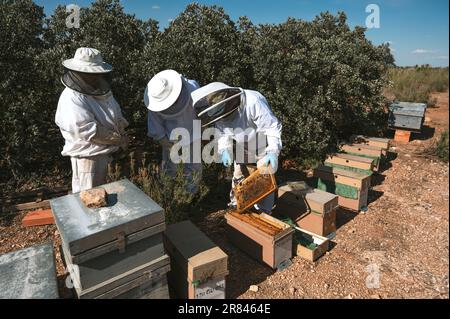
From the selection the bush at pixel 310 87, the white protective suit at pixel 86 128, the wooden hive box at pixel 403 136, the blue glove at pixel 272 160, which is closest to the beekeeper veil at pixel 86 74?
the white protective suit at pixel 86 128

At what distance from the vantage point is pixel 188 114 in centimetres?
461

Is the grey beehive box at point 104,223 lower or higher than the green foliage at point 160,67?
lower

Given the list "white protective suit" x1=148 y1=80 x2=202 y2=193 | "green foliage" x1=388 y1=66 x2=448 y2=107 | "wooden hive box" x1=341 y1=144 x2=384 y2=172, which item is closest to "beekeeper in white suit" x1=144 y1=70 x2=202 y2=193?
"white protective suit" x1=148 y1=80 x2=202 y2=193

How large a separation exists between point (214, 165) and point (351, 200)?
2280 millimetres

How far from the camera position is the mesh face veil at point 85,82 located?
3619mm

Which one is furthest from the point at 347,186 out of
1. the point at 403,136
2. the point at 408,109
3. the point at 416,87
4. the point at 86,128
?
the point at 416,87

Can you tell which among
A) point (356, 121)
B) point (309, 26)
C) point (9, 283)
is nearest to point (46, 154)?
point (9, 283)

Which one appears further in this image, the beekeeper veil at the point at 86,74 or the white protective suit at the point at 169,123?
the white protective suit at the point at 169,123

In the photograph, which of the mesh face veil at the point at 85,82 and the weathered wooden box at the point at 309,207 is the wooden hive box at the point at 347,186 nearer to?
the weathered wooden box at the point at 309,207

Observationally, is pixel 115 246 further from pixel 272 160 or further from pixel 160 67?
pixel 160 67

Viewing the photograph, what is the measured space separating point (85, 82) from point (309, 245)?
10.7ft

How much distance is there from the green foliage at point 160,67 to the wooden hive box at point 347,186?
59.5 inches

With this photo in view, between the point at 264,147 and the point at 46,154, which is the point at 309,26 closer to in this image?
the point at 264,147

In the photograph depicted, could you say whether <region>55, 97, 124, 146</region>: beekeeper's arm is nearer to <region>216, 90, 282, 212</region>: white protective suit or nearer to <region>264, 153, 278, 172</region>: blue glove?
<region>216, 90, 282, 212</region>: white protective suit
